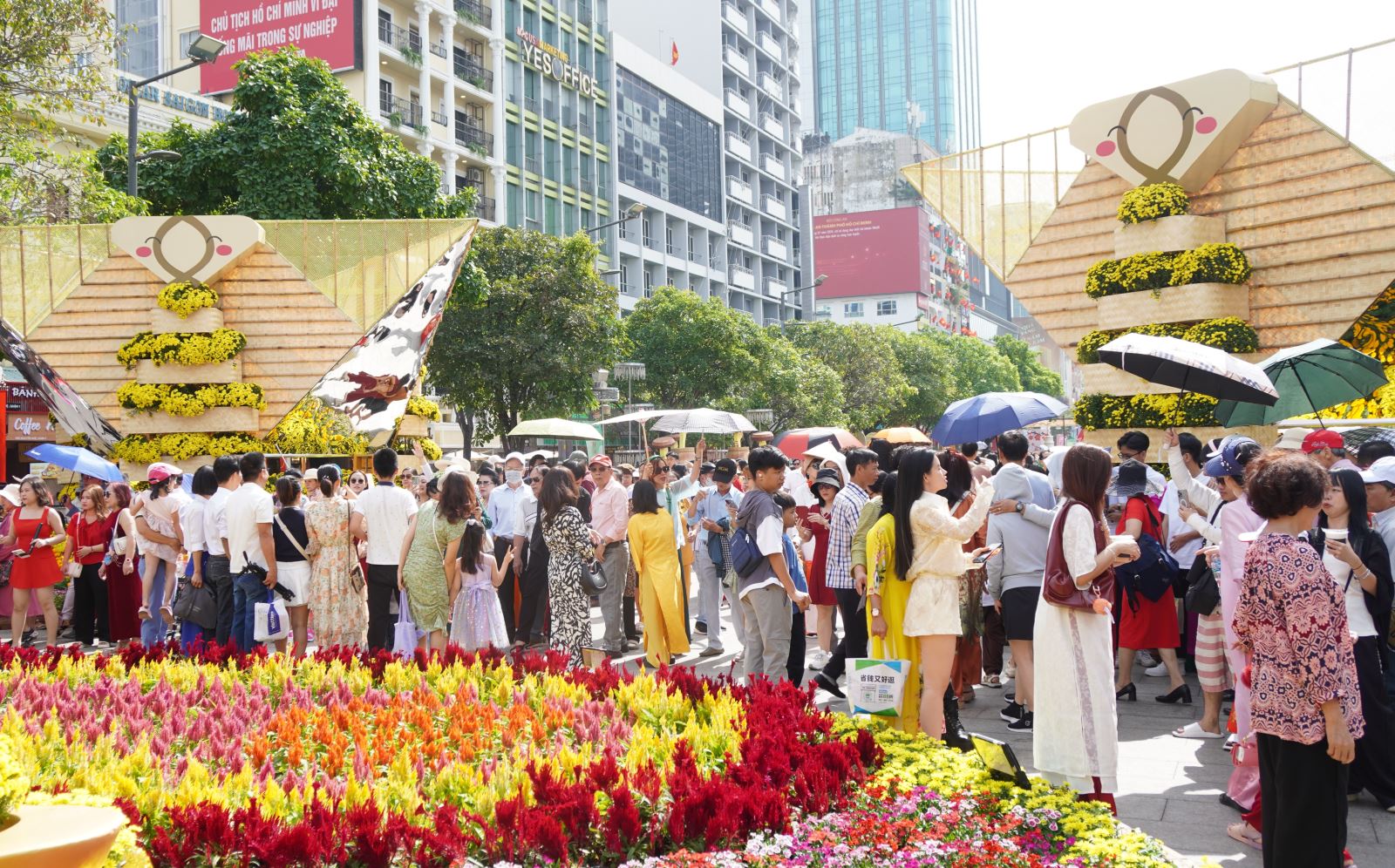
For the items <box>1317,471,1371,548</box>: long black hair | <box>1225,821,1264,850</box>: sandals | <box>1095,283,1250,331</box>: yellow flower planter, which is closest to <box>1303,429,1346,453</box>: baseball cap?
<box>1317,471,1371,548</box>: long black hair

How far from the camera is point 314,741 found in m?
4.73

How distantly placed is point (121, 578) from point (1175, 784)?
31.3ft

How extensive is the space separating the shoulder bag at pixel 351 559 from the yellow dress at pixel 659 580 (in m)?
2.20

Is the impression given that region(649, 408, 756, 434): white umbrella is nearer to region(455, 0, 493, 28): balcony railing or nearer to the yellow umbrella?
the yellow umbrella

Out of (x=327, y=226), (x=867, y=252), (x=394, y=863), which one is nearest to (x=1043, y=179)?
(x=327, y=226)

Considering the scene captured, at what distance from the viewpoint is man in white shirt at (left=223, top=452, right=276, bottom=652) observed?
854cm

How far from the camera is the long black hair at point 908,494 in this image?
579 cm

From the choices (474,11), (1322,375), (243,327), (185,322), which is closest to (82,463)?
(185,322)

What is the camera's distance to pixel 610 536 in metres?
9.98

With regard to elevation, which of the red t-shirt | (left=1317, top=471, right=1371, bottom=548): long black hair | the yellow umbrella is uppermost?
the yellow umbrella

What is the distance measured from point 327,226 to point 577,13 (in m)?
38.4

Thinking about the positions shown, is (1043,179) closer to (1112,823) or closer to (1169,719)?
(1169,719)

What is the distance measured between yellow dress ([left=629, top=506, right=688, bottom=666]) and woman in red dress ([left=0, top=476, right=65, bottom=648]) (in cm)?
584

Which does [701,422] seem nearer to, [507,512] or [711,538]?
[507,512]
